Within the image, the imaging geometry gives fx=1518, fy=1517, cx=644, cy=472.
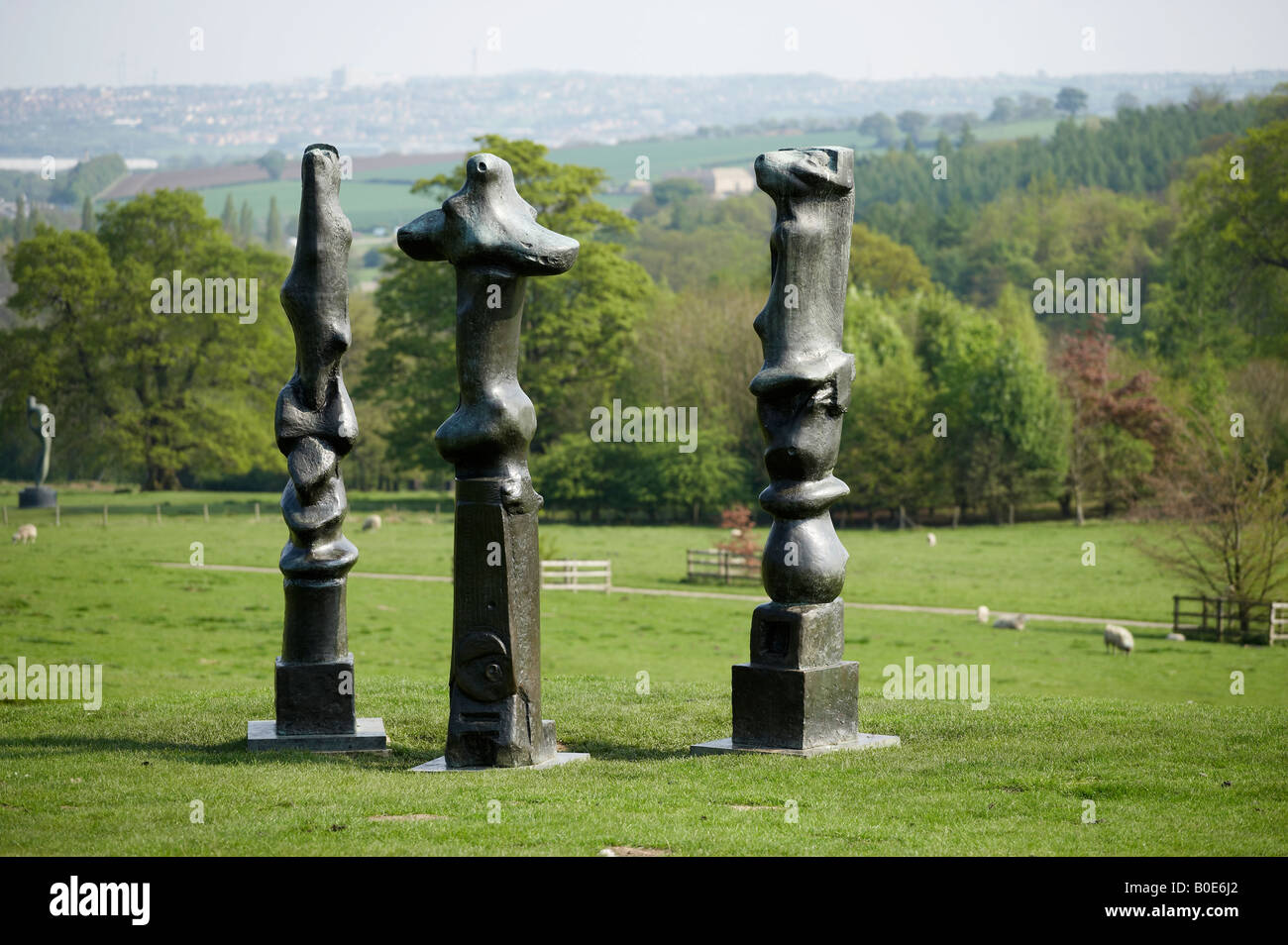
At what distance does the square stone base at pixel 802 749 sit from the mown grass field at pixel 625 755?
0.21 m

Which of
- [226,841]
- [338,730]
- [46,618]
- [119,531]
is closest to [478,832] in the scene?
[226,841]

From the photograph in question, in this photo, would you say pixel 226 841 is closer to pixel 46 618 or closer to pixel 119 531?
pixel 46 618

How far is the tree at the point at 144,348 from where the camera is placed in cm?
5759

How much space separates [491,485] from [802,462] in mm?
2681

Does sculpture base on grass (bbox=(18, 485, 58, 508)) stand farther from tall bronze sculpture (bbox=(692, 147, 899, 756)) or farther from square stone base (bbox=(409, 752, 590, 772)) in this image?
tall bronze sculpture (bbox=(692, 147, 899, 756))

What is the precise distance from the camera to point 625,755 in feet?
43.6

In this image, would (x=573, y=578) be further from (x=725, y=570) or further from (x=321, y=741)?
(x=321, y=741)

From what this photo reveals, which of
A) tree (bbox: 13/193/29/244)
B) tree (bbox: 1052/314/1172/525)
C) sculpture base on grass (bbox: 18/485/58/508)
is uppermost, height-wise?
tree (bbox: 13/193/29/244)

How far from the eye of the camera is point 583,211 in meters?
57.2

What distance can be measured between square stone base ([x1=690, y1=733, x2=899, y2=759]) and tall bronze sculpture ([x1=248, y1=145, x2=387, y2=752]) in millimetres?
2933

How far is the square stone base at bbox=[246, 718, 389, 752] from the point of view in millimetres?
13414

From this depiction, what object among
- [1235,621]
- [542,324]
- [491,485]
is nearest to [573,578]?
[1235,621]

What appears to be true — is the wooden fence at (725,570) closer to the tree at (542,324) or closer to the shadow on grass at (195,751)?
the tree at (542,324)

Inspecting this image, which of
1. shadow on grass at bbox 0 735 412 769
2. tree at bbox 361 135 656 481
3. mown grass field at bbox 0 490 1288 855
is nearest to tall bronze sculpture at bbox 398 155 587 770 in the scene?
mown grass field at bbox 0 490 1288 855
